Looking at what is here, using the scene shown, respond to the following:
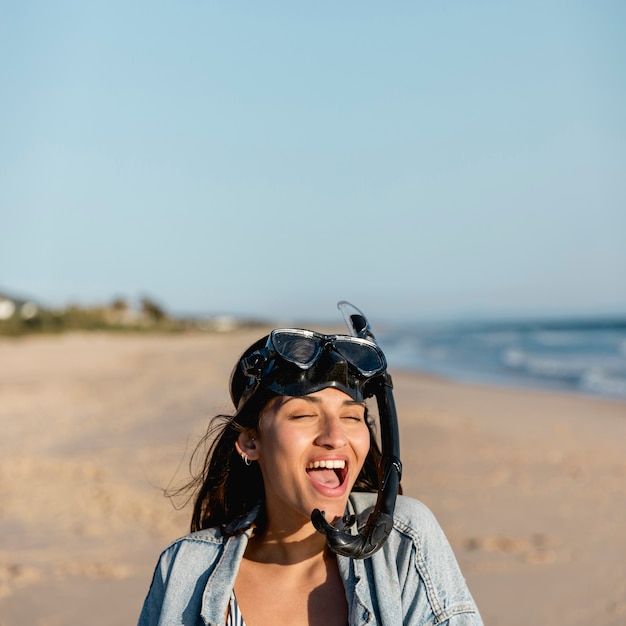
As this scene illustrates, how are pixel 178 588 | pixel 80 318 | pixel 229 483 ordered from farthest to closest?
pixel 80 318
pixel 229 483
pixel 178 588

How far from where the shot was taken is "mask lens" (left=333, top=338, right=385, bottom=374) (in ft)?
7.65

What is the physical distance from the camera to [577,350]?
102 feet

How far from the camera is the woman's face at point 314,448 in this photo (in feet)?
7.36

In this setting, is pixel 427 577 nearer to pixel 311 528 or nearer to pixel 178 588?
pixel 311 528

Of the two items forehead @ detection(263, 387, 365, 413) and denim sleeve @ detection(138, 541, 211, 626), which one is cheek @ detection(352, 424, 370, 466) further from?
denim sleeve @ detection(138, 541, 211, 626)

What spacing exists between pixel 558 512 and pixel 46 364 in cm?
2038

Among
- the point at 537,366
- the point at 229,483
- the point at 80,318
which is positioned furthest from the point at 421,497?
Answer: the point at 80,318

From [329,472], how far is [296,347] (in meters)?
0.36

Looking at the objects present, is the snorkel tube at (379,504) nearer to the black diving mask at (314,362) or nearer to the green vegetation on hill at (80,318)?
the black diving mask at (314,362)

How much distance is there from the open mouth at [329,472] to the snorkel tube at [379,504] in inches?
3.6

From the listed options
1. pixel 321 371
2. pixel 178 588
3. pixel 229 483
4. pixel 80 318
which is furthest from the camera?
pixel 80 318

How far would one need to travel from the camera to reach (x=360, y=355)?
2354mm

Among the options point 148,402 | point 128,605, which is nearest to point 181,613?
→ point 128,605

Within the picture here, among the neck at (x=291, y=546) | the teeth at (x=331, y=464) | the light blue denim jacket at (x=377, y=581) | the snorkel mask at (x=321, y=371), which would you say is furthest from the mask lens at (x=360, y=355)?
the neck at (x=291, y=546)
